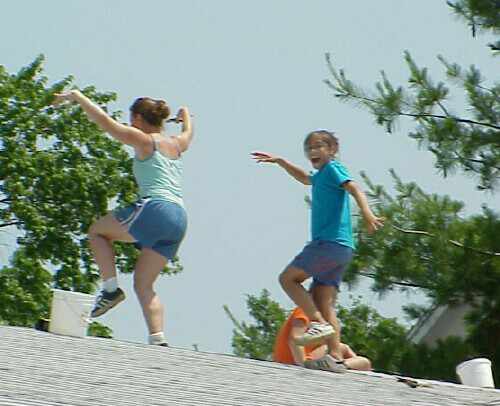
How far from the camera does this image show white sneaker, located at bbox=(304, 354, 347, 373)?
7145 millimetres

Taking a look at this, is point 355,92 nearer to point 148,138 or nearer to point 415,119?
point 415,119

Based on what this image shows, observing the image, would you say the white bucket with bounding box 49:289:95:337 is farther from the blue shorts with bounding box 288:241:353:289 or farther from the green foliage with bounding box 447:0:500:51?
the green foliage with bounding box 447:0:500:51

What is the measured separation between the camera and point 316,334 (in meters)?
7.17

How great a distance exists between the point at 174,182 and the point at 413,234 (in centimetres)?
A: 765

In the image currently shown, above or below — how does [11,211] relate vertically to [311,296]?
above

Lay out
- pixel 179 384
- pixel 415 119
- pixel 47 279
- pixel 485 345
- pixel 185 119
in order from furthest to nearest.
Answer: pixel 47 279
pixel 415 119
pixel 485 345
pixel 185 119
pixel 179 384

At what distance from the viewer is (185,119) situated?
310 inches

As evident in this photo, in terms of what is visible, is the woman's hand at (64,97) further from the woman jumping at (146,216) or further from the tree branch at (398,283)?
the tree branch at (398,283)

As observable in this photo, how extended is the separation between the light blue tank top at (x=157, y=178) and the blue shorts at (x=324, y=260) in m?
0.66

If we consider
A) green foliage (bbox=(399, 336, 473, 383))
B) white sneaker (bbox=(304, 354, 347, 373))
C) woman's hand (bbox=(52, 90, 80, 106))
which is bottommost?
white sneaker (bbox=(304, 354, 347, 373))

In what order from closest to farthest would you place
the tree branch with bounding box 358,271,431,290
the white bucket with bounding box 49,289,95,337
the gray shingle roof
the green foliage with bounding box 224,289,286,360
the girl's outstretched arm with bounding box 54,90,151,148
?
the gray shingle roof
the white bucket with bounding box 49,289,95,337
the girl's outstretched arm with bounding box 54,90,151,148
the tree branch with bounding box 358,271,431,290
the green foliage with bounding box 224,289,286,360

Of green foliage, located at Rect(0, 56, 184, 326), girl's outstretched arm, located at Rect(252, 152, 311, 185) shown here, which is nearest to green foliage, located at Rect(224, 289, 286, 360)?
green foliage, located at Rect(0, 56, 184, 326)

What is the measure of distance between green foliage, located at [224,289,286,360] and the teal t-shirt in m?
13.1

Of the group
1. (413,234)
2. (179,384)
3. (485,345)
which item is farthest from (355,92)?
(179,384)
